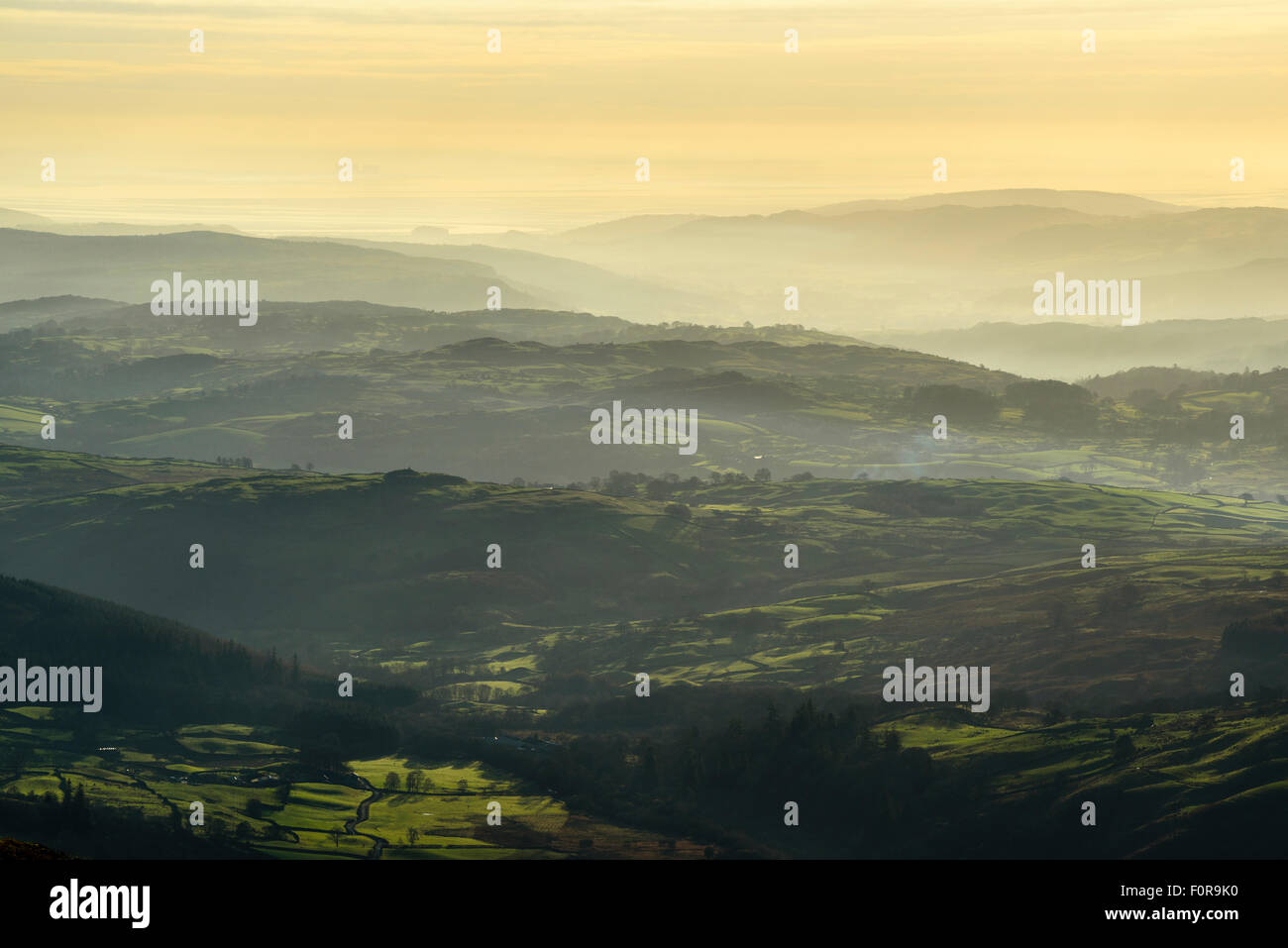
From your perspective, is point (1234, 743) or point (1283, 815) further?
point (1234, 743)
